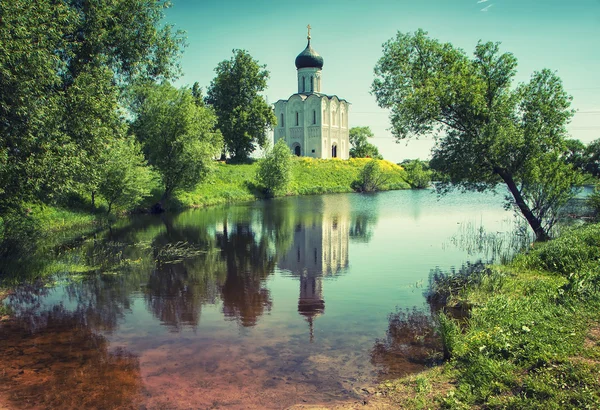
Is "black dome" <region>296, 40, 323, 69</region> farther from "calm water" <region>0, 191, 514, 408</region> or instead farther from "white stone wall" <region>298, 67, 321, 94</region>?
"calm water" <region>0, 191, 514, 408</region>

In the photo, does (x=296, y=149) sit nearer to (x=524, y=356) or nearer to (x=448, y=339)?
(x=448, y=339)

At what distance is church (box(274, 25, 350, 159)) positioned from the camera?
66.7 metres

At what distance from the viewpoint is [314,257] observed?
1634cm

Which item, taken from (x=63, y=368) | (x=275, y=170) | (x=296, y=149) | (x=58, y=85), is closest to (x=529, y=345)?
(x=63, y=368)

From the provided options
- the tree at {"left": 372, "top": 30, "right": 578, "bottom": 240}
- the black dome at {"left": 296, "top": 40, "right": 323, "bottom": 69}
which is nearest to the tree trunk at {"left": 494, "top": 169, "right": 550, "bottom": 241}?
the tree at {"left": 372, "top": 30, "right": 578, "bottom": 240}

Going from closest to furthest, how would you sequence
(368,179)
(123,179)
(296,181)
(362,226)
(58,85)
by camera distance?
(58,85) → (362,226) → (123,179) → (296,181) → (368,179)

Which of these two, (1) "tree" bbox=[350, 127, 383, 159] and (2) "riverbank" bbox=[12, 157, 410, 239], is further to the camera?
(1) "tree" bbox=[350, 127, 383, 159]

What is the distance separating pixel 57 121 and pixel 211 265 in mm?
6237

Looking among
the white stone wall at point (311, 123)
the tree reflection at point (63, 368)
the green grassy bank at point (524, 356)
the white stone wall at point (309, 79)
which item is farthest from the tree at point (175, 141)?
the white stone wall at point (309, 79)

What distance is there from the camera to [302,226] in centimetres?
2445

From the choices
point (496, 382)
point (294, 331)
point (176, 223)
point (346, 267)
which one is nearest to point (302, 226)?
point (176, 223)

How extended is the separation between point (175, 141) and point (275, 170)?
15.0 meters

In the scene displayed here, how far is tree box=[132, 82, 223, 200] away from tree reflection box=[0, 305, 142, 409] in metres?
23.2

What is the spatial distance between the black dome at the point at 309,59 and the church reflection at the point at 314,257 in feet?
144
